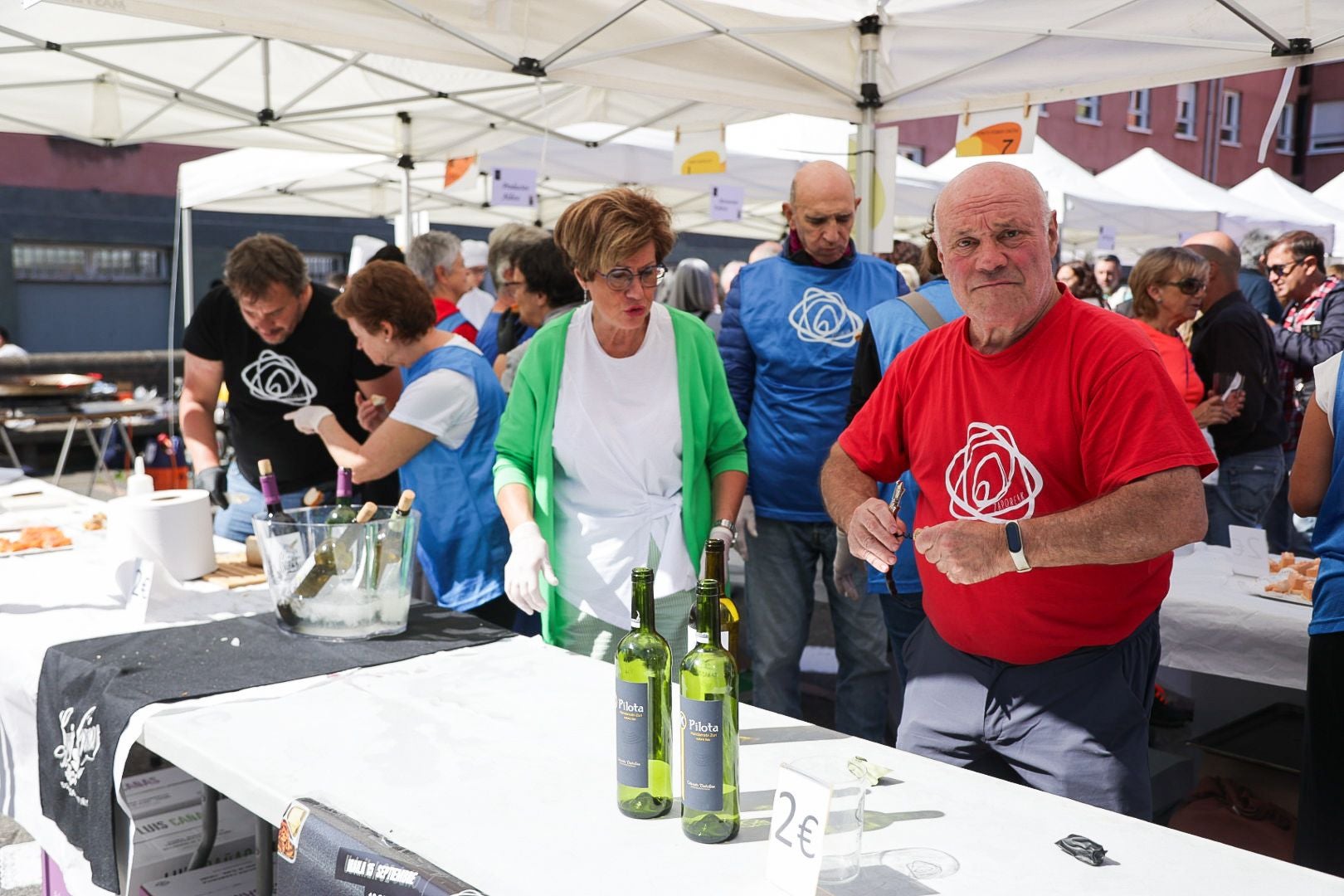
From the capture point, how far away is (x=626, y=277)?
2176 mm

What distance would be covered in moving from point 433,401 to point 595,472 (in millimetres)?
540

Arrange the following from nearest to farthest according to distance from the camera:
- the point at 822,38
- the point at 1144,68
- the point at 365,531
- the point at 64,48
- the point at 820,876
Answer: the point at 820,876
the point at 365,531
the point at 1144,68
the point at 822,38
the point at 64,48

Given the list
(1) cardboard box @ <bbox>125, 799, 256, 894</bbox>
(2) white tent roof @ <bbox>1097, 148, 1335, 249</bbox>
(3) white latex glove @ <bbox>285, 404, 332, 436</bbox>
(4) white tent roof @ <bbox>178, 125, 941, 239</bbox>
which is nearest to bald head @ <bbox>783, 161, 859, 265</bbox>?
(3) white latex glove @ <bbox>285, 404, 332, 436</bbox>

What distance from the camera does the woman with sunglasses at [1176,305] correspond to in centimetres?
367

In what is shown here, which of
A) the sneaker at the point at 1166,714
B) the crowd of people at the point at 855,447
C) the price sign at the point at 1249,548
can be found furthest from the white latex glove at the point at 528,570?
the sneaker at the point at 1166,714

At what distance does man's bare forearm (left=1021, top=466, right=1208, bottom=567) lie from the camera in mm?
1490

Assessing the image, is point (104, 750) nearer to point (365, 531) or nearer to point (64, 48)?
point (365, 531)

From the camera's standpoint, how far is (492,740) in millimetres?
1595

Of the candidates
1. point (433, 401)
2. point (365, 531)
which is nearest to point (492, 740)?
point (365, 531)

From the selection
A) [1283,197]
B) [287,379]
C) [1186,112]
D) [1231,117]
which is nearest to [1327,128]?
[1231,117]

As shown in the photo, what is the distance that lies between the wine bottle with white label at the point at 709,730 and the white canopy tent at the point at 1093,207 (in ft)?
26.5

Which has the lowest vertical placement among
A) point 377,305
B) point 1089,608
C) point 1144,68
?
point 1089,608

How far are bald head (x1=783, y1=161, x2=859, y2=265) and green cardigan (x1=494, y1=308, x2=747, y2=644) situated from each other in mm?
713

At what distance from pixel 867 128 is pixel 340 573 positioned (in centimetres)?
273
